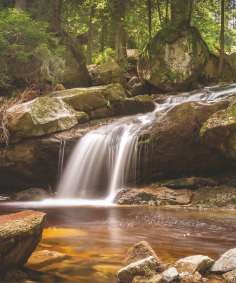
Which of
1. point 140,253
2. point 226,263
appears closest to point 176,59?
point 140,253

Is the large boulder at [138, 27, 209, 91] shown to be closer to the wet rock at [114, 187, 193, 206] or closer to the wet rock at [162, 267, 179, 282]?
the wet rock at [114, 187, 193, 206]

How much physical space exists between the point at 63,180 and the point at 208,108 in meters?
5.74

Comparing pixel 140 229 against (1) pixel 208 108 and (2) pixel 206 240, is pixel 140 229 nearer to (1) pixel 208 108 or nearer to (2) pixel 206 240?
(2) pixel 206 240

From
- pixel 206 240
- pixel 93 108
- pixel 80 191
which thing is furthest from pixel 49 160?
pixel 206 240

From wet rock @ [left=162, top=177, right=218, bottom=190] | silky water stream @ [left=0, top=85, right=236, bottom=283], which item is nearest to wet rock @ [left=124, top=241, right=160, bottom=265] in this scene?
silky water stream @ [left=0, top=85, right=236, bottom=283]

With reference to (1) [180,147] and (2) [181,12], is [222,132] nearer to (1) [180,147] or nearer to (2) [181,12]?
(1) [180,147]

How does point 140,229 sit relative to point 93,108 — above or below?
below

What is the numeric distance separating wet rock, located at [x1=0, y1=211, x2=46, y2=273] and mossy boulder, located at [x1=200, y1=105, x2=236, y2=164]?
614 cm

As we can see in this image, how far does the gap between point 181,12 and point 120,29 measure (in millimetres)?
4366

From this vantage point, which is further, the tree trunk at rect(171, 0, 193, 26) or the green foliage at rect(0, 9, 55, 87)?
the tree trunk at rect(171, 0, 193, 26)

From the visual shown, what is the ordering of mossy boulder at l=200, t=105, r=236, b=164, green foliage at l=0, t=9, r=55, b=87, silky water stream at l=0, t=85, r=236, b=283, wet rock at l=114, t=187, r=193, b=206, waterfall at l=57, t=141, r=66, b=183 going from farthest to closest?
green foliage at l=0, t=9, r=55, b=87 → waterfall at l=57, t=141, r=66, b=183 → mossy boulder at l=200, t=105, r=236, b=164 → wet rock at l=114, t=187, r=193, b=206 → silky water stream at l=0, t=85, r=236, b=283

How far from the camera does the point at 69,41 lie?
46.0ft

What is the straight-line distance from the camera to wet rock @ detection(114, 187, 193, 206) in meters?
7.15

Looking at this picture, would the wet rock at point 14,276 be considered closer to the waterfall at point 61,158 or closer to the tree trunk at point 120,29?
the waterfall at point 61,158
